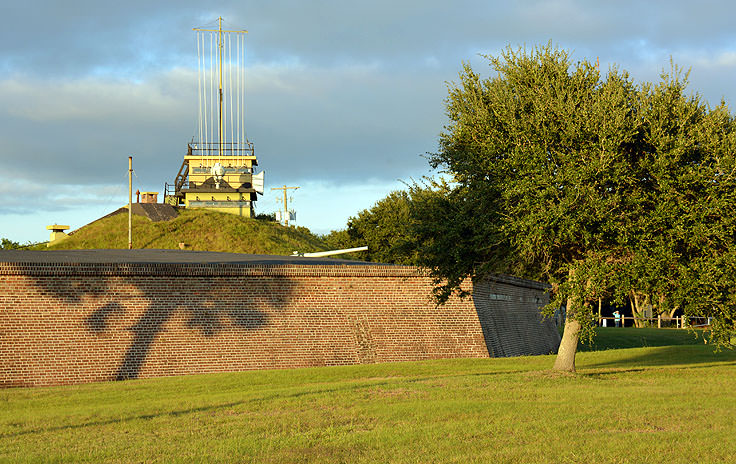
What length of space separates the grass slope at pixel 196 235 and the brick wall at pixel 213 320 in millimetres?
40007

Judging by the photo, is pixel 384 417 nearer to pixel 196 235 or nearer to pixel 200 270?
pixel 200 270

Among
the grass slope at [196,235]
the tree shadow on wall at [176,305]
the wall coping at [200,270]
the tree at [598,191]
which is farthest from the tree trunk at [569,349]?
the grass slope at [196,235]

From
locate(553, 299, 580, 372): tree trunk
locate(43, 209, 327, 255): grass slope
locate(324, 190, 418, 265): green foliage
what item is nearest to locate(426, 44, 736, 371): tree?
locate(553, 299, 580, 372): tree trunk

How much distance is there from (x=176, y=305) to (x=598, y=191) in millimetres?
13704

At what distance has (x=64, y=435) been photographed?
1245cm

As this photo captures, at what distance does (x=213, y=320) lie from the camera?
954 inches

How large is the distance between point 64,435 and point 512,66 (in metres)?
15.2

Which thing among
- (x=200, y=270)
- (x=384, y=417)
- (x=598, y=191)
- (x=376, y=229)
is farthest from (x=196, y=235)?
(x=384, y=417)

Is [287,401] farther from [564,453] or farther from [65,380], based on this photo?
[65,380]

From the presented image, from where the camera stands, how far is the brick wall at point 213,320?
22672 mm

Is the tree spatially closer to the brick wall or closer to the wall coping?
the wall coping

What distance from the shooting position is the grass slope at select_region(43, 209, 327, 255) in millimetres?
A: 66812

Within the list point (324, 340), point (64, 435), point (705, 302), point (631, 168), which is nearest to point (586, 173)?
point (631, 168)

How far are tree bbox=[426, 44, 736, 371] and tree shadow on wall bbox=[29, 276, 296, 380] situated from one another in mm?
6985
